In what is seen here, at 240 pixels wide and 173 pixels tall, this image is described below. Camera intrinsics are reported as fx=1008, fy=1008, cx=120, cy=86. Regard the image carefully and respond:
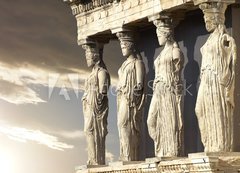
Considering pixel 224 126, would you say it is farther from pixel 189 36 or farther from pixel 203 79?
pixel 189 36

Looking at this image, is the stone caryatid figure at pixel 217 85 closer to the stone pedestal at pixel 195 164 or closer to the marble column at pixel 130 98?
the stone pedestal at pixel 195 164

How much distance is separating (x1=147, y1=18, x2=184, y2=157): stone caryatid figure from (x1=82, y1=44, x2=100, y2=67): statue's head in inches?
91.3

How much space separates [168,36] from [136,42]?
1.88 metres

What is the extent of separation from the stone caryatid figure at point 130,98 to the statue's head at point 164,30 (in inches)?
42.0

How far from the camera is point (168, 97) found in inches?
589

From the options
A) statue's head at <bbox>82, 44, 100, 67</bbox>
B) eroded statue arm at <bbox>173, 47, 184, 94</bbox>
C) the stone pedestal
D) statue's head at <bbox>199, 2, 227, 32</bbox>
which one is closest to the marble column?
the stone pedestal

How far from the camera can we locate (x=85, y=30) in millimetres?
17453

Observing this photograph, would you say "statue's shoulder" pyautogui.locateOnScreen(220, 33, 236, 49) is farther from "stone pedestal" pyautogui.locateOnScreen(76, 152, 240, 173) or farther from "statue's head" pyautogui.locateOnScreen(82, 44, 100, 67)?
"statue's head" pyautogui.locateOnScreen(82, 44, 100, 67)

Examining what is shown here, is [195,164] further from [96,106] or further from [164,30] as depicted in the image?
[96,106]

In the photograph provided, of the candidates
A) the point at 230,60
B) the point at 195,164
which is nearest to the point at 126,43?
the point at 230,60

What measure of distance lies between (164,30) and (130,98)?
4.74ft

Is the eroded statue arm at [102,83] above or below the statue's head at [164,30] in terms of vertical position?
below

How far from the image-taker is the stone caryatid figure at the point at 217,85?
13906mm

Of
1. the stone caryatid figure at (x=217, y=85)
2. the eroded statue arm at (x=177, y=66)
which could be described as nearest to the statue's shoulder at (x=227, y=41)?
the stone caryatid figure at (x=217, y=85)
